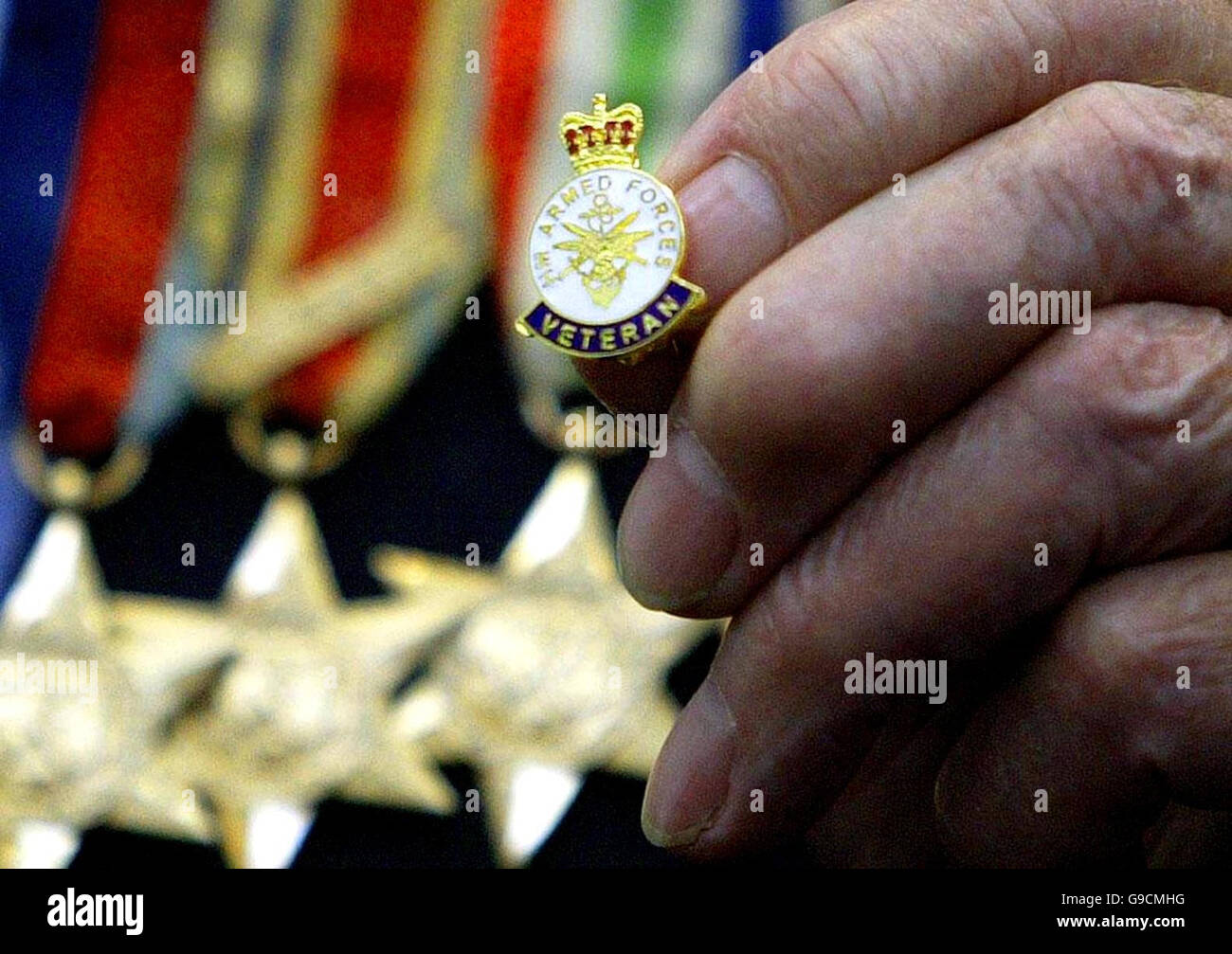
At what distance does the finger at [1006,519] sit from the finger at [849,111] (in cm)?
7

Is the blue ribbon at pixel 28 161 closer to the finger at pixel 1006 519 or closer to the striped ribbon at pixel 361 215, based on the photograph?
the striped ribbon at pixel 361 215

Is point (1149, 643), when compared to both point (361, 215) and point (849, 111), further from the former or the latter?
point (361, 215)

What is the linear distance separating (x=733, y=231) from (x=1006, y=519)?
11 centimetres

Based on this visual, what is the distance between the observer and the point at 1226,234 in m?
0.41

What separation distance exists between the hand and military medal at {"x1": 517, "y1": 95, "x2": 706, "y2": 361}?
0.04ft

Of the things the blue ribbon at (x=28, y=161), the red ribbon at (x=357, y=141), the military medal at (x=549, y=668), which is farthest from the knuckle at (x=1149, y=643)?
the blue ribbon at (x=28, y=161)

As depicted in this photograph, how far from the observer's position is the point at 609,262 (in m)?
0.42

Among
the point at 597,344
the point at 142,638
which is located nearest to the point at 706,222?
the point at 597,344

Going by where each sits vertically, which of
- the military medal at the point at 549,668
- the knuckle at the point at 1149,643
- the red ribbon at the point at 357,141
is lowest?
the military medal at the point at 549,668

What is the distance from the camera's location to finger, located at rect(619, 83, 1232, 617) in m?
0.38

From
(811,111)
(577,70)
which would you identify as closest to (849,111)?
(811,111)

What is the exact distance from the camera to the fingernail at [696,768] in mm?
454

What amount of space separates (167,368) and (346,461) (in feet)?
0.45
